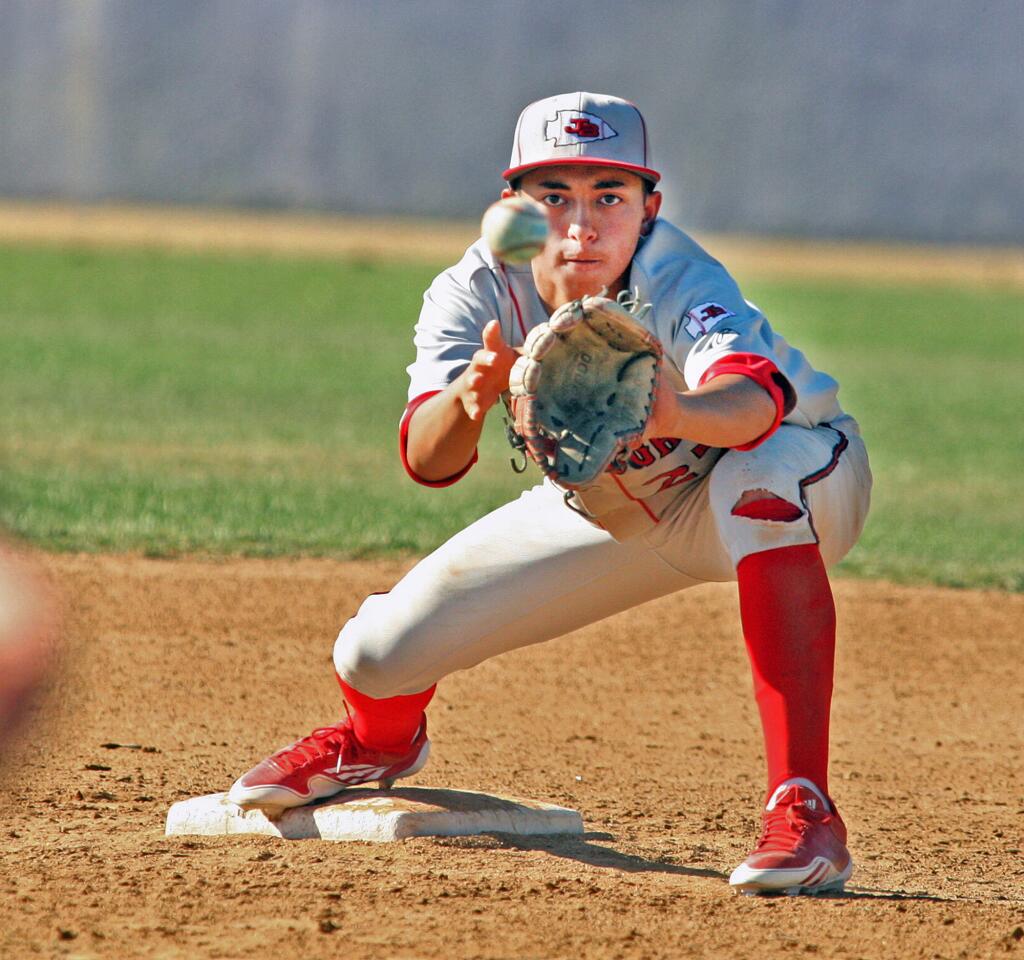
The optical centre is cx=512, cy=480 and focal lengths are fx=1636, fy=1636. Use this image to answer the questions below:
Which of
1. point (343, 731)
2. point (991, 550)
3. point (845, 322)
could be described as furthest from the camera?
point (845, 322)

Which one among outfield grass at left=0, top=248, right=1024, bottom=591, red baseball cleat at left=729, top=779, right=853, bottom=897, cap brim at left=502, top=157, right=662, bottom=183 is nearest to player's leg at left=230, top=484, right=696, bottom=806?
red baseball cleat at left=729, top=779, right=853, bottom=897

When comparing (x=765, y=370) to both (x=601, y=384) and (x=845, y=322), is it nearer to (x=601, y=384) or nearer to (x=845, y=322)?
(x=601, y=384)

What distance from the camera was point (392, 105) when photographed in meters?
43.0

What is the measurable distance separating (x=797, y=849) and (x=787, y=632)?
392mm

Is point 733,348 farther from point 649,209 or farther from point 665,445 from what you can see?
point 649,209

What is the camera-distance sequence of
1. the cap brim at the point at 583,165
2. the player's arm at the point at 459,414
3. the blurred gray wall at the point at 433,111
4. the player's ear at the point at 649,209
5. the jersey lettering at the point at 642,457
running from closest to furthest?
the player's arm at the point at 459,414
the cap brim at the point at 583,165
the jersey lettering at the point at 642,457
the player's ear at the point at 649,209
the blurred gray wall at the point at 433,111

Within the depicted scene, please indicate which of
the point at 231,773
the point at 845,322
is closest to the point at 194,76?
the point at 845,322

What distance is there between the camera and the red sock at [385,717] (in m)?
3.51

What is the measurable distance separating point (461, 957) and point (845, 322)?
2068cm

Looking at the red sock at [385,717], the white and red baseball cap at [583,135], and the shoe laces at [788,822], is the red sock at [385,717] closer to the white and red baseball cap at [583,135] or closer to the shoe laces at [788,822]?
the shoe laces at [788,822]

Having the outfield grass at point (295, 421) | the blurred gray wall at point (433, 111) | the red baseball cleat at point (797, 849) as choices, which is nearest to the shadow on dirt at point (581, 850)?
the red baseball cleat at point (797, 849)

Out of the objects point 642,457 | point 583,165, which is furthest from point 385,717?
point 583,165

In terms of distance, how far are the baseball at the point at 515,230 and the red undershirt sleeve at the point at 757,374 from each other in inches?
16.3

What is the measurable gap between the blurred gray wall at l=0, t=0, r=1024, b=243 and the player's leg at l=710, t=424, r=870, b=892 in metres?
39.1
